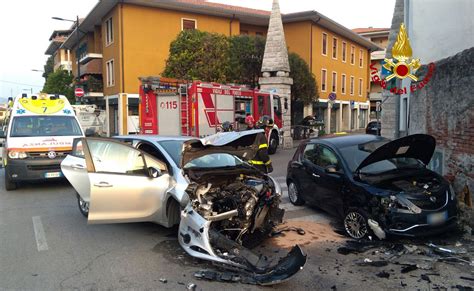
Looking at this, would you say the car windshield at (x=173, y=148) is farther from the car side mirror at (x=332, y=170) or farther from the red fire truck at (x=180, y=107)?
the red fire truck at (x=180, y=107)

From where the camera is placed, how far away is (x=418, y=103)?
9742 mm

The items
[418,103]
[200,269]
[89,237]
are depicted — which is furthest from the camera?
[418,103]

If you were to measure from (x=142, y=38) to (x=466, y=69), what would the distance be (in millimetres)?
24107

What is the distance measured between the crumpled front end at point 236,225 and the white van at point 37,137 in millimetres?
5900

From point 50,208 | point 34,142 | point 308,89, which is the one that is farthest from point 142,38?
point 50,208

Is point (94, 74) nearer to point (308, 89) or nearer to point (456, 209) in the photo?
point (308, 89)

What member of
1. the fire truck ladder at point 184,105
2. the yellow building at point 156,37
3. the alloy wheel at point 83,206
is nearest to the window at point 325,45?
the yellow building at point 156,37

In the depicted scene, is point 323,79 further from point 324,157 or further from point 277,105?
point 324,157

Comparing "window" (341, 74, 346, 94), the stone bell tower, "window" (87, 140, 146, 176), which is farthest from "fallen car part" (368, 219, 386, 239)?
"window" (341, 74, 346, 94)

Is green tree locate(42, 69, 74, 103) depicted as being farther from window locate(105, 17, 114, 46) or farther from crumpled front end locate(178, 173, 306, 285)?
crumpled front end locate(178, 173, 306, 285)

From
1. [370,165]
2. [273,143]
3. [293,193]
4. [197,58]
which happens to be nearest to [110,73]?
[197,58]

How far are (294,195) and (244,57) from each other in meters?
17.7

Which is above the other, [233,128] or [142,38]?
[142,38]

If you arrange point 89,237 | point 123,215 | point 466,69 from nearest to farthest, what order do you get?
point 123,215 → point 89,237 → point 466,69
